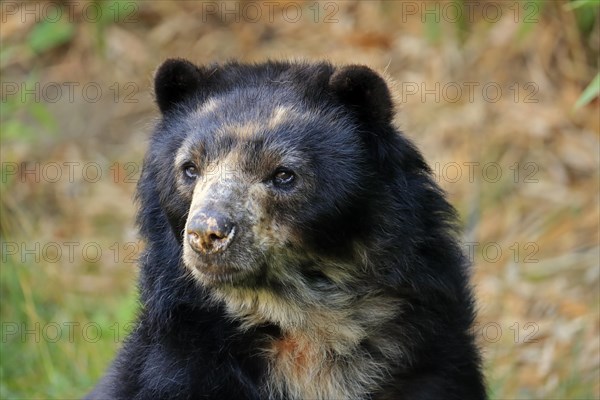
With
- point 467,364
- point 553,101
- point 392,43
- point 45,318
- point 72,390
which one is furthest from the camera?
point 392,43

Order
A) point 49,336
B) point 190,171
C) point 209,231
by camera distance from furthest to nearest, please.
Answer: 1. point 49,336
2. point 190,171
3. point 209,231

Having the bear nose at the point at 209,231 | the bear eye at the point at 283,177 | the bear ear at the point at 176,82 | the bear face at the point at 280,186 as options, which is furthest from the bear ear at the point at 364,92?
the bear nose at the point at 209,231

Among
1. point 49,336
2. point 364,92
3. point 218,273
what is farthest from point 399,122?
point 49,336

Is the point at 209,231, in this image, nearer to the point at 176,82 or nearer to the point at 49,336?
the point at 176,82

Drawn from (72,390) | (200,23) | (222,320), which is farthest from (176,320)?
(200,23)

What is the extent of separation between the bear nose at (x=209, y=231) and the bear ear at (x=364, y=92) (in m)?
1.02

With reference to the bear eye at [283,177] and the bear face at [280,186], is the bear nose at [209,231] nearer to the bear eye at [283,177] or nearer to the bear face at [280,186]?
the bear face at [280,186]

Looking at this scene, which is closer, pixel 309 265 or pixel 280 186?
pixel 280 186

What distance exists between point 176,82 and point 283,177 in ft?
3.27

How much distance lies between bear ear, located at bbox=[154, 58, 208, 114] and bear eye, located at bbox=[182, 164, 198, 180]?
22.4 inches

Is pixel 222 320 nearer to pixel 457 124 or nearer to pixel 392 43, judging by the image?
pixel 457 124

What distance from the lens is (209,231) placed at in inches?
198

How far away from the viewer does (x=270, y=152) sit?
529 cm

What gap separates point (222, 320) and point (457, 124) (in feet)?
18.0
